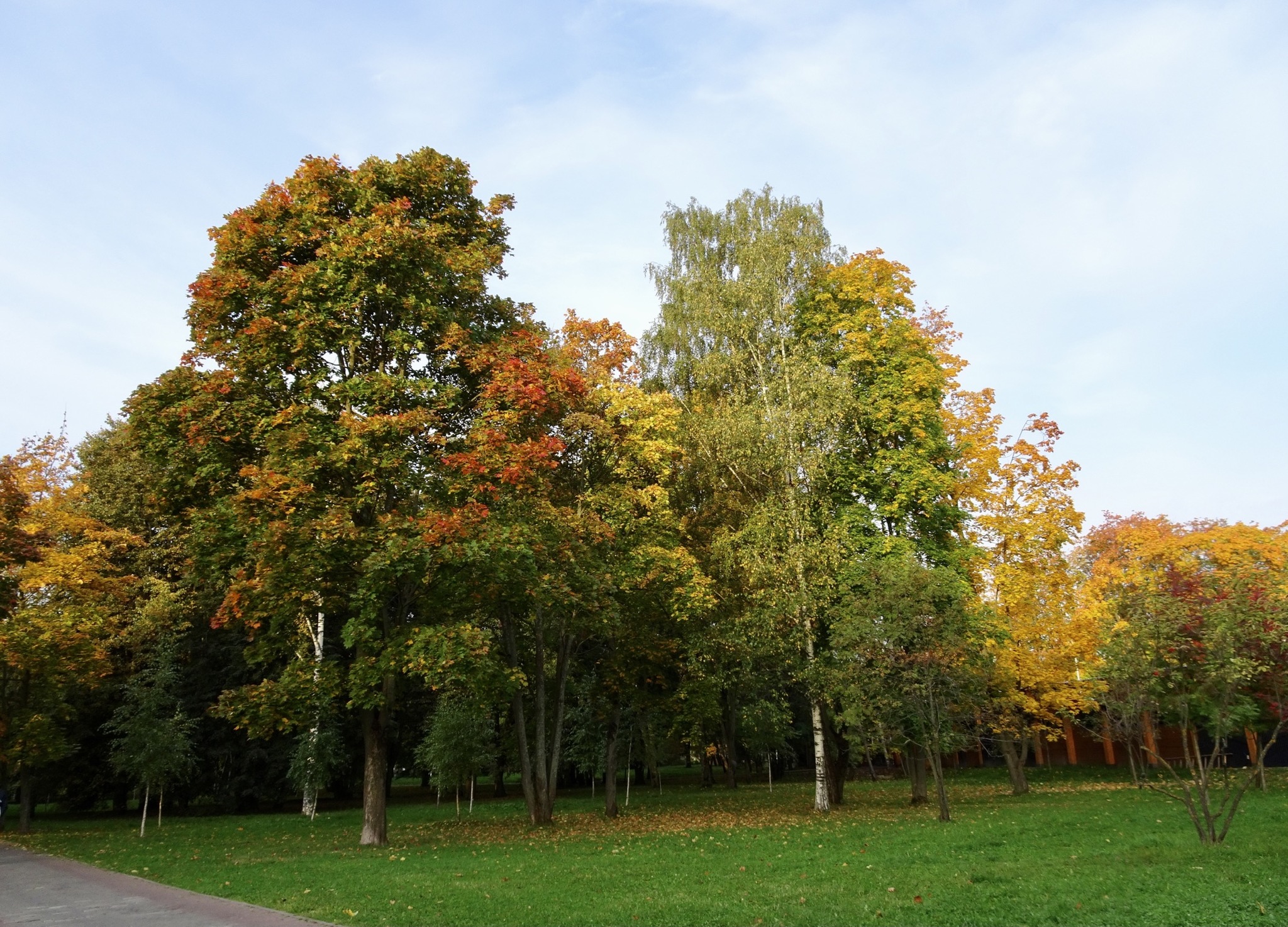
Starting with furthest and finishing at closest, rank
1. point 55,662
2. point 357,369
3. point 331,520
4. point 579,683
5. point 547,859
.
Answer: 1. point 579,683
2. point 55,662
3. point 357,369
4. point 331,520
5. point 547,859

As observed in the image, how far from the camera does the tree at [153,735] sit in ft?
89.4

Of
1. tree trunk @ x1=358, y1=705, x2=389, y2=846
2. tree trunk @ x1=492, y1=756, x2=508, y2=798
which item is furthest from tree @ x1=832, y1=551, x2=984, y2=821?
tree trunk @ x1=492, y1=756, x2=508, y2=798

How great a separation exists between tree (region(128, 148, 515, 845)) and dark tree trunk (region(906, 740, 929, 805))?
54.3 feet

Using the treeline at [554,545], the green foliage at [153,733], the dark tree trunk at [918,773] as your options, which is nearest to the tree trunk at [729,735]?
the treeline at [554,545]

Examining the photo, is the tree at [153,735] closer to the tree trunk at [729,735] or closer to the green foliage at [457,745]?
the green foliage at [457,745]

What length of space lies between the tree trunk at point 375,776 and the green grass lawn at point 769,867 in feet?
1.56

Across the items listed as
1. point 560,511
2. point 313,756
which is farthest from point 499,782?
point 560,511

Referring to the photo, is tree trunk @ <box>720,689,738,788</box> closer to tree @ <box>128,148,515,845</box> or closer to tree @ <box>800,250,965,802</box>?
tree @ <box>800,250,965,802</box>

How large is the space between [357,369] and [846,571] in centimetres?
1423

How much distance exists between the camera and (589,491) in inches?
955

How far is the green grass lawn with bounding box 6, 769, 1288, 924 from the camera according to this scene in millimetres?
9273

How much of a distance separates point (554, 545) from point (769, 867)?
29.4 feet

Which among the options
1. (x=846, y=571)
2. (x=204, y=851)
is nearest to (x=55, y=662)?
(x=204, y=851)

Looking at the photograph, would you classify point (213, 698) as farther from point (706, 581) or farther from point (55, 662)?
point (706, 581)
